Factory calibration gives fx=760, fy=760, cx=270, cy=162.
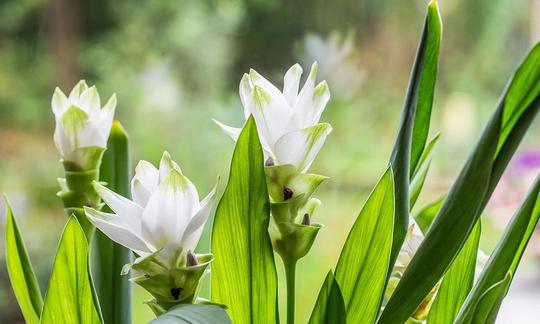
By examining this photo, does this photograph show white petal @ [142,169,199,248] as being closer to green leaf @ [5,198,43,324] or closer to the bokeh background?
green leaf @ [5,198,43,324]

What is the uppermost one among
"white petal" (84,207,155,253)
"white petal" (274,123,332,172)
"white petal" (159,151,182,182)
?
"white petal" (274,123,332,172)

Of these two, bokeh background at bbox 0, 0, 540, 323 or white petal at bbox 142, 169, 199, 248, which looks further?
bokeh background at bbox 0, 0, 540, 323

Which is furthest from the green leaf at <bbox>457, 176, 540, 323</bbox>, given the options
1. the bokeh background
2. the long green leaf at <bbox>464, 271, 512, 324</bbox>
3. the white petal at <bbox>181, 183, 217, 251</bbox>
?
the bokeh background

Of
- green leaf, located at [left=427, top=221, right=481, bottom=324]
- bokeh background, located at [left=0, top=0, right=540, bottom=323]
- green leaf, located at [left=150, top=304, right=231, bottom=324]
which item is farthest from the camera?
bokeh background, located at [left=0, top=0, right=540, bottom=323]

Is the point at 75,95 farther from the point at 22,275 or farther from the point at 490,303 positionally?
the point at 490,303

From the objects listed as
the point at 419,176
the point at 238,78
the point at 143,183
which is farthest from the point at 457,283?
the point at 238,78

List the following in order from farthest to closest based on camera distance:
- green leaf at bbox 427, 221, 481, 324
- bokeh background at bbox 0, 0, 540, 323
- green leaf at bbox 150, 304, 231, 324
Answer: bokeh background at bbox 0, 0, 540, 323 < green leaf at bbox 427, 221, 481, 324 < green leaf at bbox 150, 304, 231, 324

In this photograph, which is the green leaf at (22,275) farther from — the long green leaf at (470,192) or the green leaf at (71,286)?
the long green leaf at (470,192)
